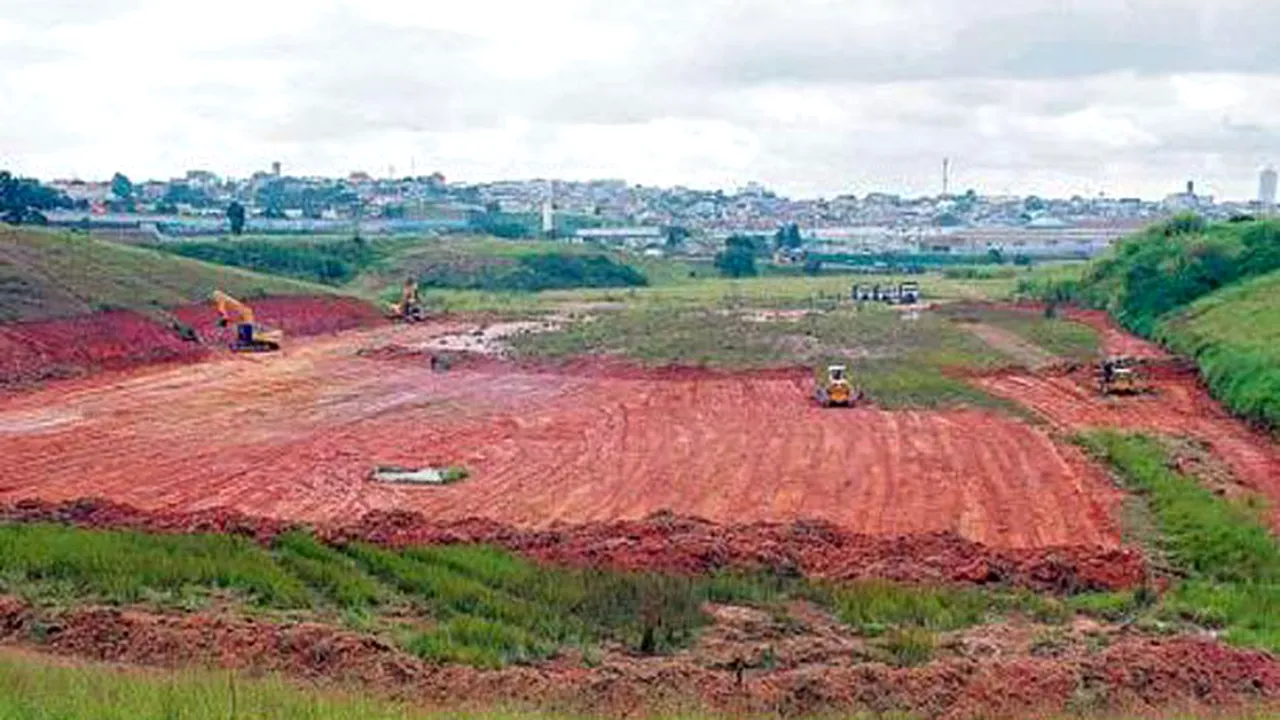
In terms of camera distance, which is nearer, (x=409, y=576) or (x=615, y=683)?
(x=615, y=683)

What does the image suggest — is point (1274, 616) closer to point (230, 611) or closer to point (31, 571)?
point (230, 611)

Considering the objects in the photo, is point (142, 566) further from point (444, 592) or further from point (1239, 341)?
point (1239, 341)

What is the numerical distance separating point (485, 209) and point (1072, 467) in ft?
536

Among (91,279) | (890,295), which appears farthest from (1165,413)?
(890,295)

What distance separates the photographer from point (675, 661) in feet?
47.1

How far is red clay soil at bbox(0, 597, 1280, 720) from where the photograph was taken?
13.1 m

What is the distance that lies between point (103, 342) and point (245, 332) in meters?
5.11

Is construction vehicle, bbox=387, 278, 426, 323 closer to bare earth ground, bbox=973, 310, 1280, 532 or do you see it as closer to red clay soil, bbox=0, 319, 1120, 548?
red clay soil, bbox=0, 319, 1120, 548

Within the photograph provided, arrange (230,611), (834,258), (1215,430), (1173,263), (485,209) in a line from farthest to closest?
(485,209), (834,258), (1173,263), (1215,430), (230,611)

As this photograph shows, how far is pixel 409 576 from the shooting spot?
1705cm

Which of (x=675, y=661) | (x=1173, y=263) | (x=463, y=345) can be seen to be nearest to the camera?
(x=675, y=661)

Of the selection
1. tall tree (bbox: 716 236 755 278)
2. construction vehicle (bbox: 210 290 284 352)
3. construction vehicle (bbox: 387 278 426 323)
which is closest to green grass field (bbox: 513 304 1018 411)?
construction vehicle (bbox: 387 278 426 323)

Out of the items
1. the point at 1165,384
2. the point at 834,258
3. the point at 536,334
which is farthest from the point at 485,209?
the point at 1165,384

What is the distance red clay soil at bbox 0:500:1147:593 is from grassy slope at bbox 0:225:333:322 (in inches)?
1007
